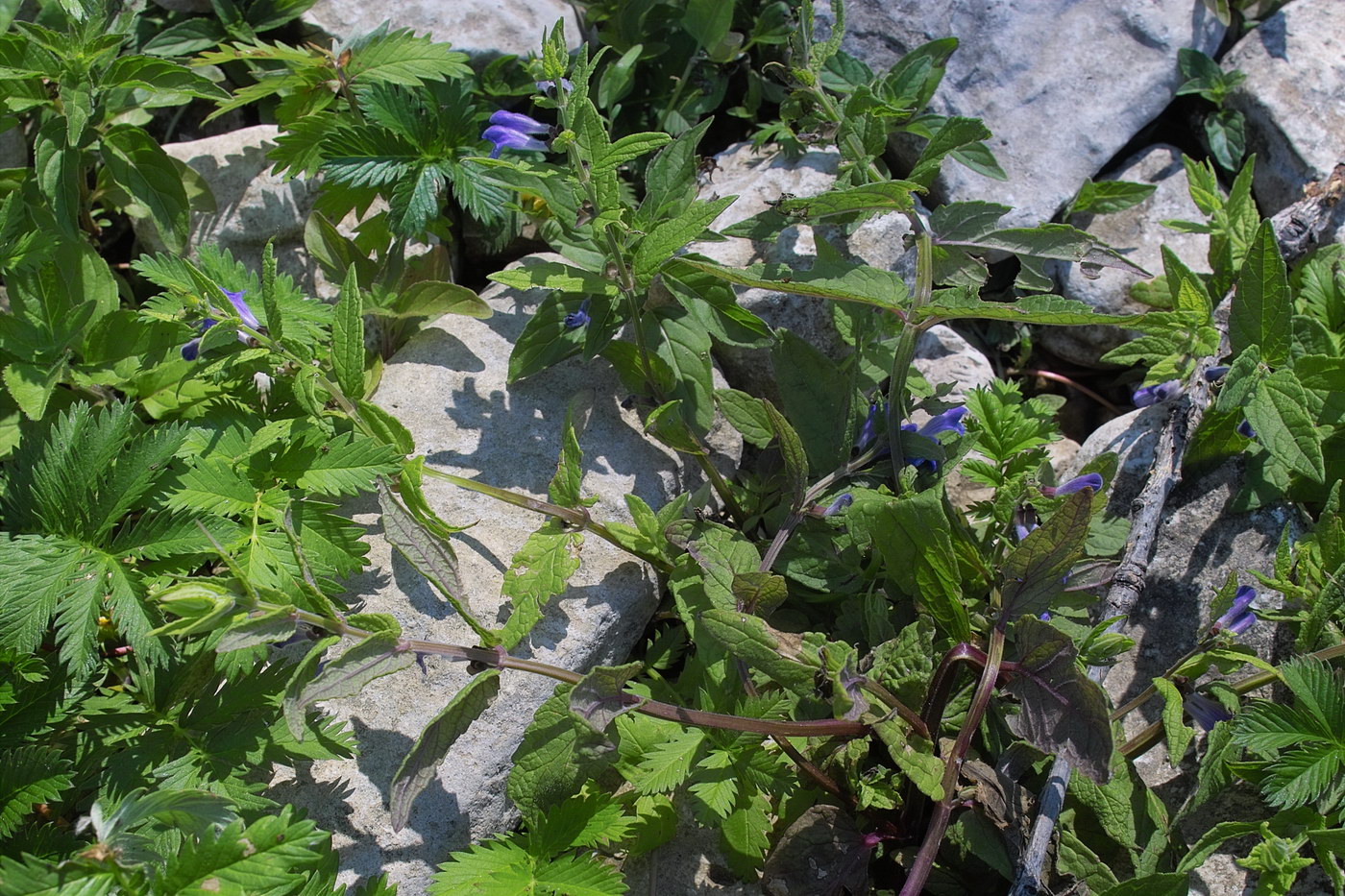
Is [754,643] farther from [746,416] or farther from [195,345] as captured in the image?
[195,345]

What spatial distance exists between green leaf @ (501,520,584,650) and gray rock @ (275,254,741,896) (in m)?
0.18

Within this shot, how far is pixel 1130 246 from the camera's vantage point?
4000 mm

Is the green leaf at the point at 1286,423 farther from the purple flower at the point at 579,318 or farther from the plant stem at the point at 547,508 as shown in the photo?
the purple flower at the point at 579,318

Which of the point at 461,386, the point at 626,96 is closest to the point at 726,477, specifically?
the point at 461,386

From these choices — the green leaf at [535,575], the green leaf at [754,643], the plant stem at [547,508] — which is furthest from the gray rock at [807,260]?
the green leaf at [754,643]

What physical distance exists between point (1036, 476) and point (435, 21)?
286cm

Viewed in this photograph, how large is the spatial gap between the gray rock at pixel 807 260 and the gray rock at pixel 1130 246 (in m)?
0.46

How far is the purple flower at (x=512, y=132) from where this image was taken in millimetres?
3396

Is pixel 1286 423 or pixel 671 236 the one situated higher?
pixel 671 236

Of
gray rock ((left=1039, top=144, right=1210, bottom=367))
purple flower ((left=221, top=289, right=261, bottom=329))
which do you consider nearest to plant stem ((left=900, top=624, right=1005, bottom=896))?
gray rock ((left=1039, top=144, right=1210, bottom=367))

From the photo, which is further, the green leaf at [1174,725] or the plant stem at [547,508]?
the plant stem at [547,508]

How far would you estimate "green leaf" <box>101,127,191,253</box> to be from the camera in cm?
346

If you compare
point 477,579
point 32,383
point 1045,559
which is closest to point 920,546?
point 1045,559

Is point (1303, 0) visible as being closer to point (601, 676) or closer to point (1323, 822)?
point (1323, 822)
